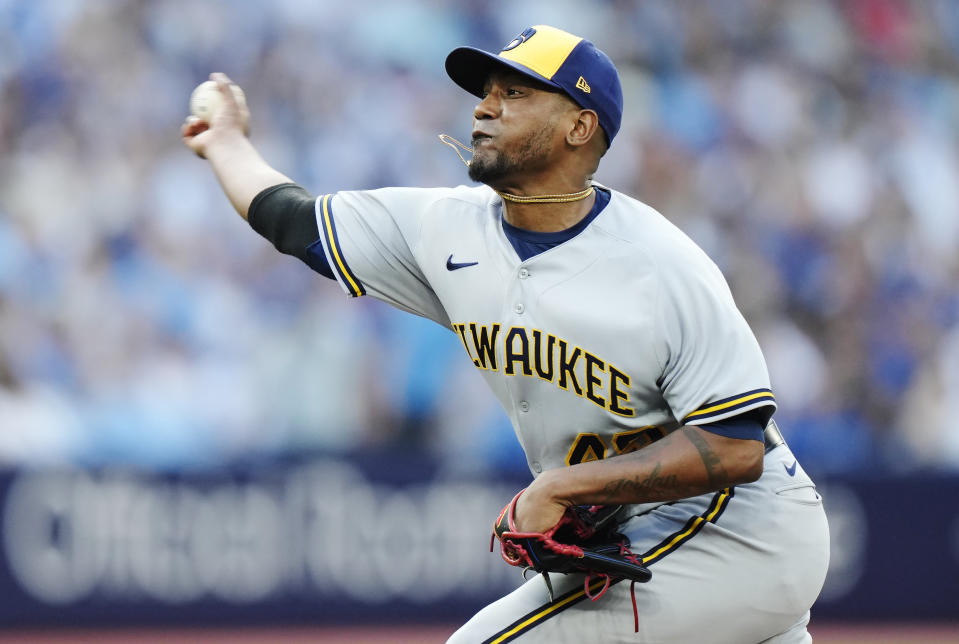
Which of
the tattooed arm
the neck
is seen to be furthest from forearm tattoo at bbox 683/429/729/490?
the neck

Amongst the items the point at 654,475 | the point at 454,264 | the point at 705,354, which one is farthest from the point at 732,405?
the point at 454,264

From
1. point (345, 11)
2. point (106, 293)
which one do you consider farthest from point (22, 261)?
point (345, 11)

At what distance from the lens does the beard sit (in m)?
3.47

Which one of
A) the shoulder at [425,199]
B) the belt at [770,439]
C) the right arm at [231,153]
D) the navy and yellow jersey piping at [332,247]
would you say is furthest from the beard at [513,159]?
the belt at [770,439]

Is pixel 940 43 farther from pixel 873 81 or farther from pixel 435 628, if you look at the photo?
pixel 435 628

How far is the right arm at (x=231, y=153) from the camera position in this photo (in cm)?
376

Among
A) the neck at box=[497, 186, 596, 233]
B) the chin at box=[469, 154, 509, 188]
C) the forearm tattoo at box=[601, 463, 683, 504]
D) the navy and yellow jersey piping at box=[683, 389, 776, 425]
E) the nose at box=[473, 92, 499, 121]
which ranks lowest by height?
the forearm tattoo at box=[601, 463, 683, 504]

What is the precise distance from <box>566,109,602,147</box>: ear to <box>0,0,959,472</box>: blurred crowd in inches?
182

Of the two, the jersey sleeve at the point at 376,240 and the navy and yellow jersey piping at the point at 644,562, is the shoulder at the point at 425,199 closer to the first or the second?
the jersey sleeve at the point at 376,240

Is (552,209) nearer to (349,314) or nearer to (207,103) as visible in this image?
(207,103)

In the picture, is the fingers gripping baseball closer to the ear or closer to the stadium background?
the ear

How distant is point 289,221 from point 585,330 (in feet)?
2.96

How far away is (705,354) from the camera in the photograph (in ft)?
10.7

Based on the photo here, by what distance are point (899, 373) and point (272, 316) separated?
414cm
